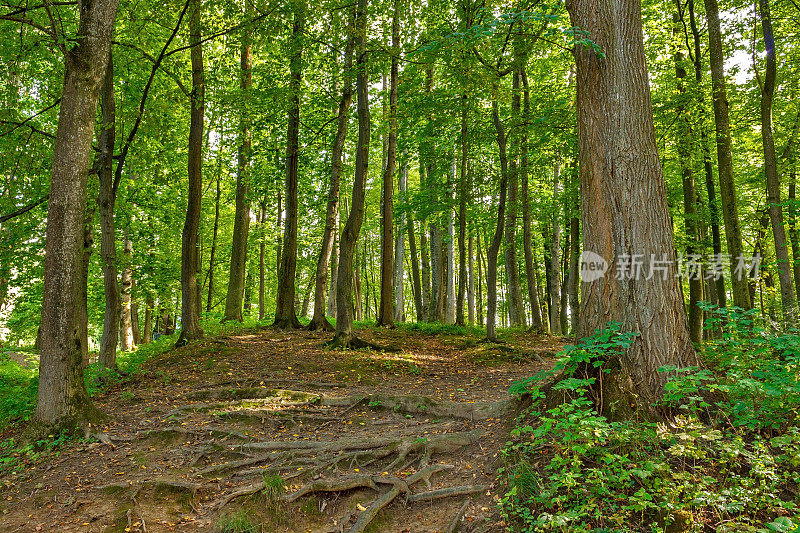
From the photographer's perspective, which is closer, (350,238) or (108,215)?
(108,215)

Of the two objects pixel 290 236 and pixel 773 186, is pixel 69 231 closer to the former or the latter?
pixel 290 236

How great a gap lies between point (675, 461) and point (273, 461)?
165 inches

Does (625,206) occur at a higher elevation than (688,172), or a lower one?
lower

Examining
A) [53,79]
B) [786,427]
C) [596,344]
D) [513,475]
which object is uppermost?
[53,79]

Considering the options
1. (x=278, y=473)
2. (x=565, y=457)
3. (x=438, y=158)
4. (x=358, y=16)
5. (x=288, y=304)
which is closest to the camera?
(x=565, y=457)

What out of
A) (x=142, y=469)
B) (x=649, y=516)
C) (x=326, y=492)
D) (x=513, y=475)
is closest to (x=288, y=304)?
(x=142, y=469)

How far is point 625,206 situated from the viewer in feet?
15.3

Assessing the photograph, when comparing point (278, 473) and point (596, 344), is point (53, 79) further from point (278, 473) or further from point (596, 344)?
point (596, 344)

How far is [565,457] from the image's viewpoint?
3838mm

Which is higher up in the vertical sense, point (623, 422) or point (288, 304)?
point (288, 304)

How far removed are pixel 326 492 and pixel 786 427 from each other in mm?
4329

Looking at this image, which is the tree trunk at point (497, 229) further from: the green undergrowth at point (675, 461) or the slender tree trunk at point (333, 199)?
the green undergrowth at point (675, 461)

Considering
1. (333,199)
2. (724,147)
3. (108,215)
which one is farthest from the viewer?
(333,199)

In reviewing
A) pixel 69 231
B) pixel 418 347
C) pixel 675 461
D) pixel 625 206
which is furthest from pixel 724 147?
pixel 69 231
